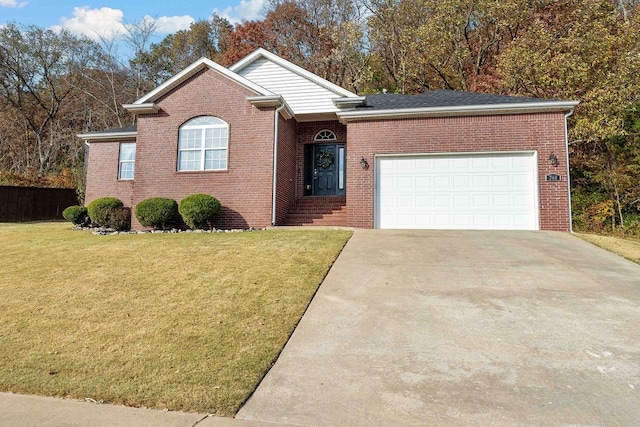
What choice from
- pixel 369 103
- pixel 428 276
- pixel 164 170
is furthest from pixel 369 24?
pixel 428 276

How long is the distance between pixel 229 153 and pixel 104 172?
7235mm

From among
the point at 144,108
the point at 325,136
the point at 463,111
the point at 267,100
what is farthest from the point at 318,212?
the point at 144,108

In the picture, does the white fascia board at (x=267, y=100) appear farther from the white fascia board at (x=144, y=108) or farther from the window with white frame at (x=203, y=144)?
the white fascia board at (x=144, y=108)

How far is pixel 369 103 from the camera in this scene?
41.3ft

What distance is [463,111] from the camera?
1071 centimetres

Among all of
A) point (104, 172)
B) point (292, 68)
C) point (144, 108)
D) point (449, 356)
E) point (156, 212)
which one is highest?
point (292, 68)

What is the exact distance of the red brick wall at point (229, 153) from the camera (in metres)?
11.6

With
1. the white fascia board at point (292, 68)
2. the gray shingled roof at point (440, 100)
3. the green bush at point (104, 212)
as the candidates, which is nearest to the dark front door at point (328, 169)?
the white fascia board at point (292, 68)

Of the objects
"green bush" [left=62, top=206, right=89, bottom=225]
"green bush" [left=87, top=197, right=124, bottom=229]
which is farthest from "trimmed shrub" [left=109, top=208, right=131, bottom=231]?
"green bush" [left=62, top=206, right=89, bottom=225]

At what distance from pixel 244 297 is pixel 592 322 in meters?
4.06

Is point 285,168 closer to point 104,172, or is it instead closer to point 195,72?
point 195,72

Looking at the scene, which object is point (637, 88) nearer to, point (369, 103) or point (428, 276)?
point (369, 103)

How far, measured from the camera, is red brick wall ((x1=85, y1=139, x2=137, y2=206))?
50.9 ft

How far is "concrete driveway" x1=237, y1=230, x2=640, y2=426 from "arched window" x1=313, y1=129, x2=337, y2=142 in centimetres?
789
